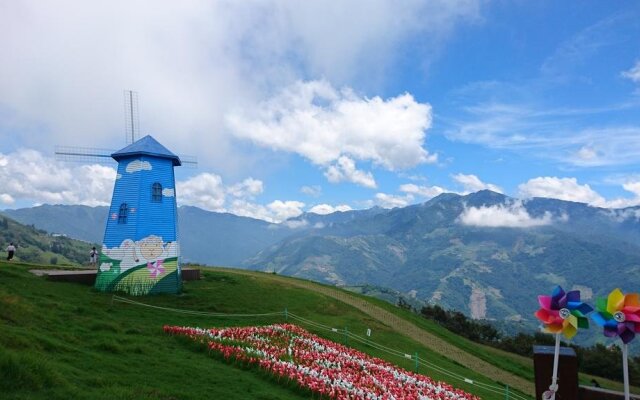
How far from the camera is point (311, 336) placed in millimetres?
24484

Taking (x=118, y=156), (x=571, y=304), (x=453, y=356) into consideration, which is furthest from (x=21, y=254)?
(x=571, y=304)

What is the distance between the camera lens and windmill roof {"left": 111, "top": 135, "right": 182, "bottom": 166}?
35.9 metres

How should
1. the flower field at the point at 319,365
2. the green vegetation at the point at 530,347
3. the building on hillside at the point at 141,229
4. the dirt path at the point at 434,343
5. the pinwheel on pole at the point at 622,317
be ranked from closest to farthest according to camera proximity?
the pinwheel on pole at the point at 622,317 → the flower field at the point at 319,365 → the dirt path at the point at 434,343 → the building on hillside at the point at 141,229 → the green vegetation at the point at 530,347

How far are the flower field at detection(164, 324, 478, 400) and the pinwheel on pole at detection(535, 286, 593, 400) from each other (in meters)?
6.93

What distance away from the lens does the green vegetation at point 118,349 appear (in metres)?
10.4

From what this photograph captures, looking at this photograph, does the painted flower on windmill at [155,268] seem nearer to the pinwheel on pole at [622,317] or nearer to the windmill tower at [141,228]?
the windmill tower at [141,228]

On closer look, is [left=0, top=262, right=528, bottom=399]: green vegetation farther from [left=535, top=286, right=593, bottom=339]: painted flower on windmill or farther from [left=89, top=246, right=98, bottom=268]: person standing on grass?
[left=89, top=246, right=98, bottom=268]: person standing on grass

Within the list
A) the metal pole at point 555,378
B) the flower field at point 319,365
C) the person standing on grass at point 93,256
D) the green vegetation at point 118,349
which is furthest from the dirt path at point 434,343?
the metal pole at point 555,378

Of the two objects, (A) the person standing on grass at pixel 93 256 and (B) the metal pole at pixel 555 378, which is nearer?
(B) the metal pole at pixel 555 378

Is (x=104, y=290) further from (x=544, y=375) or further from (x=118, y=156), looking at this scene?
(x=544, y=375)

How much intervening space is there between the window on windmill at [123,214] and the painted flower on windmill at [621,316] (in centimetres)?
3263

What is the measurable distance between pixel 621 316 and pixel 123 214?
109 ft

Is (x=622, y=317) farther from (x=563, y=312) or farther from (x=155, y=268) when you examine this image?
(x=155, y=268)

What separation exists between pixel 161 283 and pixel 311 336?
15694mm
